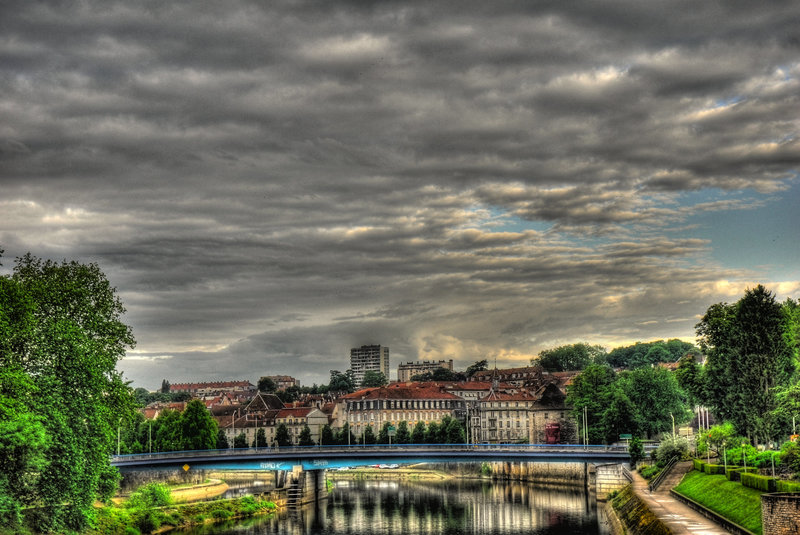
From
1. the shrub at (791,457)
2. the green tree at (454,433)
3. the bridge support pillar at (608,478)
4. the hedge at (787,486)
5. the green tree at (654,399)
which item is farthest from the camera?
the green tree at (454,433)

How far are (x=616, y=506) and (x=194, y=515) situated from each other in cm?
4298

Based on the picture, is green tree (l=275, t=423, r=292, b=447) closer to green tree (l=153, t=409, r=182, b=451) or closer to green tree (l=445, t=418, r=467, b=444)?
green tree (l=153, t=409, r=182, b=451)

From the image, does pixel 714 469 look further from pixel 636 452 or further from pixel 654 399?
pixel 654 399

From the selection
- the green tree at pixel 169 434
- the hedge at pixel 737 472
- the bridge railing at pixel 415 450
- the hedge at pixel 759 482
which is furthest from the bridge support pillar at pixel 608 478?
the green tree at pixel 169 434

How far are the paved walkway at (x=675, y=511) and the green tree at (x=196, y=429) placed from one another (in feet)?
243

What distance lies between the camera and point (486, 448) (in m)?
112

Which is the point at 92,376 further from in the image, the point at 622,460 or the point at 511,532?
the point at 622,460

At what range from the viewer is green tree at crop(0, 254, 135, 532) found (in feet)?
169

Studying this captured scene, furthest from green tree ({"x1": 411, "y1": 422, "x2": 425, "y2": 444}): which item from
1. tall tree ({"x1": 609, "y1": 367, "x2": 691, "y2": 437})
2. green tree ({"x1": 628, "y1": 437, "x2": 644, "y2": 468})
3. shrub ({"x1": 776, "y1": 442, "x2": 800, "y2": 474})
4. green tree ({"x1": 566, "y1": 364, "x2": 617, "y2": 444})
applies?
shrub ({"x1": 776, "y1": 442, "x2": 800, "y2": 474})

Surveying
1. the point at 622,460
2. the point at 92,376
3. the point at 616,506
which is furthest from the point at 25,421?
the point at 622,460

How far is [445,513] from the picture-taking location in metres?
93.6

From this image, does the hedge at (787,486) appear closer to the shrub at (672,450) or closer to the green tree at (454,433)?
the shrub at (672,450)

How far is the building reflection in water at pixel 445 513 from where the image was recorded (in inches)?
3199

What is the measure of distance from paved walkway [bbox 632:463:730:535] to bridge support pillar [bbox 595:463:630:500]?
11219 mm
